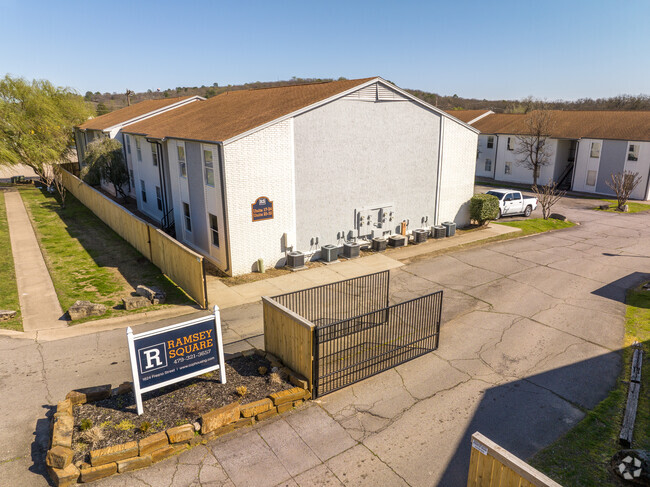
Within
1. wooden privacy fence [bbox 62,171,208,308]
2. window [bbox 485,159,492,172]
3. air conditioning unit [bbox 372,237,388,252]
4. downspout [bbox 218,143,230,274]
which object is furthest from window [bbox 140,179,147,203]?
window [bbox 485,159,492,172]

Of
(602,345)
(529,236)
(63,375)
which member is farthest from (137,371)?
(529,236)

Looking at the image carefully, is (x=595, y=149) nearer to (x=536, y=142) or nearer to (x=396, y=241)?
(x=536, y=142)

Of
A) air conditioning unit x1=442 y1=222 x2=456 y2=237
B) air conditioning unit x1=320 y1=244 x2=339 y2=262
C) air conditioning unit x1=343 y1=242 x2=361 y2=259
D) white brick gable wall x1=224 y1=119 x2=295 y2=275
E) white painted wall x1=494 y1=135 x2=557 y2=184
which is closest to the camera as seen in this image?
white brick gable wall x1=224 y1=119 x2=295 y2=275

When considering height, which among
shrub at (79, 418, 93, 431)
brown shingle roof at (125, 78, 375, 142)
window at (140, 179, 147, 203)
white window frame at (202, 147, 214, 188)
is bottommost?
shrub at (79, 418, 93, 431)

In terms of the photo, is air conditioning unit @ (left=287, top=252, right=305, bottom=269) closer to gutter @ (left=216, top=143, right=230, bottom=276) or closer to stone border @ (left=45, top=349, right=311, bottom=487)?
gutter @ (left=216, top=143, right=230, bottom=276)

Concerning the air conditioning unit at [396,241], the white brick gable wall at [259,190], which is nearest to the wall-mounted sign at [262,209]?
the white brick gable wall at [259,190]

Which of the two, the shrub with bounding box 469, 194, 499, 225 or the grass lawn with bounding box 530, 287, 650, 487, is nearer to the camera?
the grass lawn with bounding box 530, 287, 650, 487

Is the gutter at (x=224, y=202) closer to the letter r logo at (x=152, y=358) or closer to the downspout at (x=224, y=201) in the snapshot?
the downspout at (x=224, y=201)

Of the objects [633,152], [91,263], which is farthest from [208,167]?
[633,152]

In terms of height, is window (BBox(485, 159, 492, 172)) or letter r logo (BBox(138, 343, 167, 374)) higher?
window (BBox(485, 159, 492, 172))
